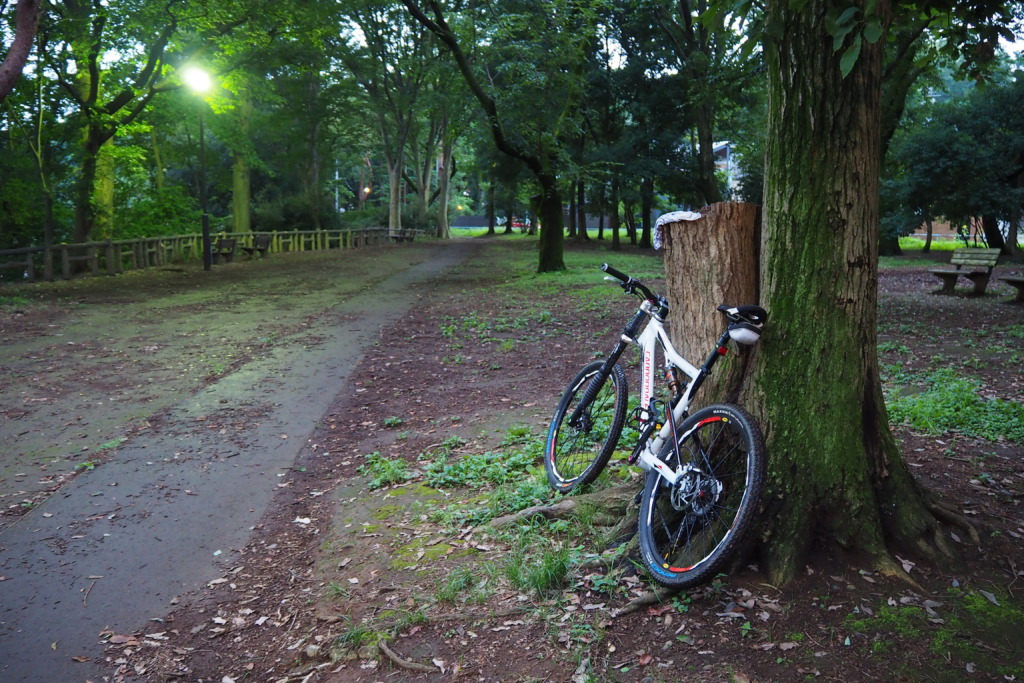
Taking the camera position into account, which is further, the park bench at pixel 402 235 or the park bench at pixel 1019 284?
the park bench at pixel 402 235

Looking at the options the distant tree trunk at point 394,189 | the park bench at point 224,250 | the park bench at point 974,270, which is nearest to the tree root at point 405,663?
the park bench at point 974,270

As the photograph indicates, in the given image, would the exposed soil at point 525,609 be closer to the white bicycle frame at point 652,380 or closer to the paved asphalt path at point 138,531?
the paved asphalt path at point 138,531

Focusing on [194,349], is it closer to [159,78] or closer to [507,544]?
[507,544]

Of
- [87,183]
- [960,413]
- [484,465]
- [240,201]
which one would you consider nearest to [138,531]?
[484,465]

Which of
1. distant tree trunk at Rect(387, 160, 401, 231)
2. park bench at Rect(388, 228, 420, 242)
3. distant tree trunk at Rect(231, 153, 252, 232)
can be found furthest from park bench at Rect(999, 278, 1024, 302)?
park bench at Rect(388, 228, 420, 242)

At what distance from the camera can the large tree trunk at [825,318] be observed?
3.60 metres

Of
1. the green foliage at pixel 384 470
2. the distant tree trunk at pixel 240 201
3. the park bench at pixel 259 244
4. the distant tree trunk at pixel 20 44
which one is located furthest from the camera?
the distant tree trunk at pixel 240 201

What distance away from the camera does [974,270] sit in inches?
592

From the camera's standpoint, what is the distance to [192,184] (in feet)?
153

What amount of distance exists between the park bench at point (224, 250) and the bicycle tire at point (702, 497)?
2657 cm

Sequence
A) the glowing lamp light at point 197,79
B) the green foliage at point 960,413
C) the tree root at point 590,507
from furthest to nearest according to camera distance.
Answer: the glowing lamp light at point 197,79 < the green foliage at point 960,413 < the tree root at point 590,507

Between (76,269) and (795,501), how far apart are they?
75.2 feet

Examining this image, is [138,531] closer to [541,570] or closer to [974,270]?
[541,570]

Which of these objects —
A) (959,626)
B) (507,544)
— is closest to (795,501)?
(959,626)
